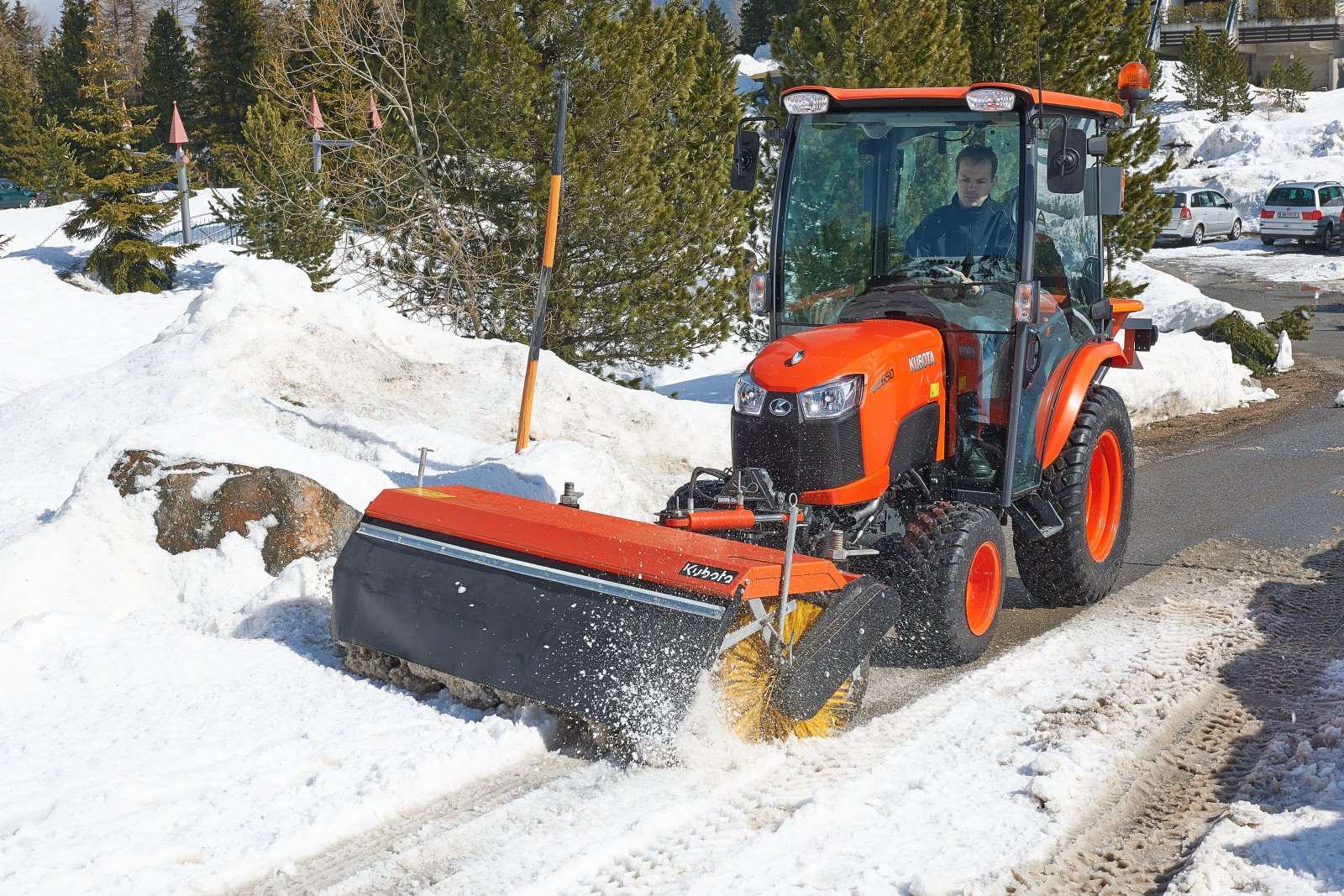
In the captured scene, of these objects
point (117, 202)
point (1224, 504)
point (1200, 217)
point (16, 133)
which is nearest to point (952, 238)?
point (1224, 504)

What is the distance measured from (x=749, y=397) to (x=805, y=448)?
1.11ft

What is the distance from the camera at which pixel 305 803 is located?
12.7ft

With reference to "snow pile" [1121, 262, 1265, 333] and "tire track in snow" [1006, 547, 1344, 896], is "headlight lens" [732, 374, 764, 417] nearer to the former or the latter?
"tire track in snow" [1006, 547, 1344, 896]

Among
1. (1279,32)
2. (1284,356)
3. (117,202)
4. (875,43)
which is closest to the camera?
(875,43)

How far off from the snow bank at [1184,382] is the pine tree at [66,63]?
4549 cm

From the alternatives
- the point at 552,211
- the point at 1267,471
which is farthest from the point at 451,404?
the point at 1267,471

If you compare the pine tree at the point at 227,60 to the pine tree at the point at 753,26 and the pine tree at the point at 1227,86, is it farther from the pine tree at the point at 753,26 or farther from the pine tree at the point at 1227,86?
the pine tree at the point at 753,26

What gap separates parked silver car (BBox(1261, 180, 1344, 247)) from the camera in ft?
97.8

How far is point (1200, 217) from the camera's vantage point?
3291cm

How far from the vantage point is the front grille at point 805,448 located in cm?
503

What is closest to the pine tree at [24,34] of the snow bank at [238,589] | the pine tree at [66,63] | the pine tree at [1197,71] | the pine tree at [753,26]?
the pine tree at [66,63]

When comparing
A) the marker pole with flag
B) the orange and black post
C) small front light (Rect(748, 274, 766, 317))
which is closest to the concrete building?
the marker pole with flag

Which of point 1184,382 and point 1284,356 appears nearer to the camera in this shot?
point 1184,382

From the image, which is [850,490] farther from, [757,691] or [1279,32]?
[1279,32]
